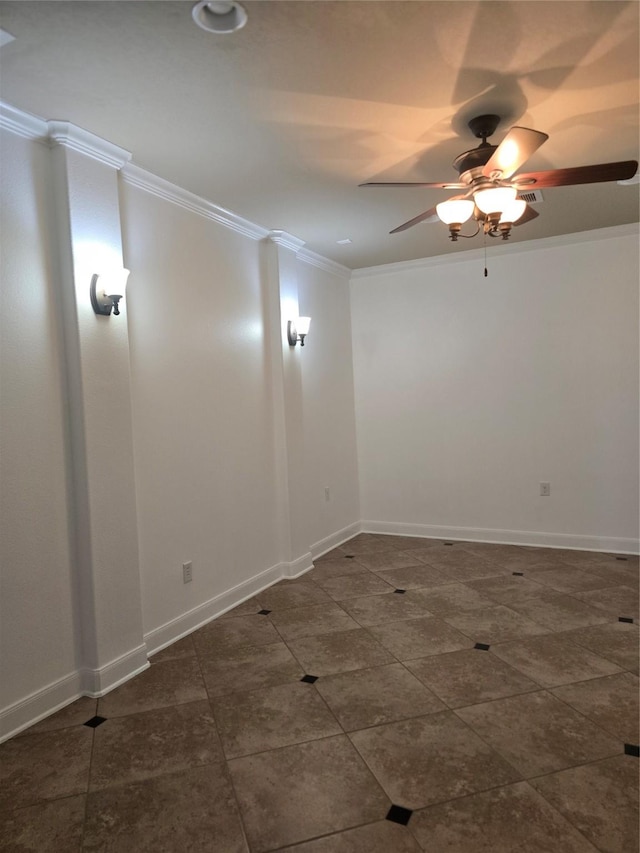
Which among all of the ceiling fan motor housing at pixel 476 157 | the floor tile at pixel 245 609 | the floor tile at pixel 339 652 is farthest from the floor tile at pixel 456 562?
the ceiling fan motor housing at pixel 476 157

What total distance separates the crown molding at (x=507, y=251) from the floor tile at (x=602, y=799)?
4.06 metres

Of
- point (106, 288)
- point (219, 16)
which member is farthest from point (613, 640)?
point (219, 16)

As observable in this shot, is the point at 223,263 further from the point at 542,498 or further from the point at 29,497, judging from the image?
the point at 542,498

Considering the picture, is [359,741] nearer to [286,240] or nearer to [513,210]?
[513,210]

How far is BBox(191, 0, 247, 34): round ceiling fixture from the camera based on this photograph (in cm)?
182

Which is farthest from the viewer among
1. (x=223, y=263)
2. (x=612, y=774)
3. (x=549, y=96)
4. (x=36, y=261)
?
(x=223, y=263)

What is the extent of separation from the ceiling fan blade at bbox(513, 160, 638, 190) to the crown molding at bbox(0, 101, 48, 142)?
2.16 m

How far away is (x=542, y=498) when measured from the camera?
5195 millimetres

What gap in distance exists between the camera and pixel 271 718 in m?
2.59

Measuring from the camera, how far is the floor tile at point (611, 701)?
241cm

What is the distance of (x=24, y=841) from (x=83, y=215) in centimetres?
257

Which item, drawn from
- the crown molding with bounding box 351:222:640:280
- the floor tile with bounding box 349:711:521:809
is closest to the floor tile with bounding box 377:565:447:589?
the floor tile with bounding box 349:711:521:809

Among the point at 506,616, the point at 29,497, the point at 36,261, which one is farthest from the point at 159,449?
the point at 506,616

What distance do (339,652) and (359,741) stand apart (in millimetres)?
820
